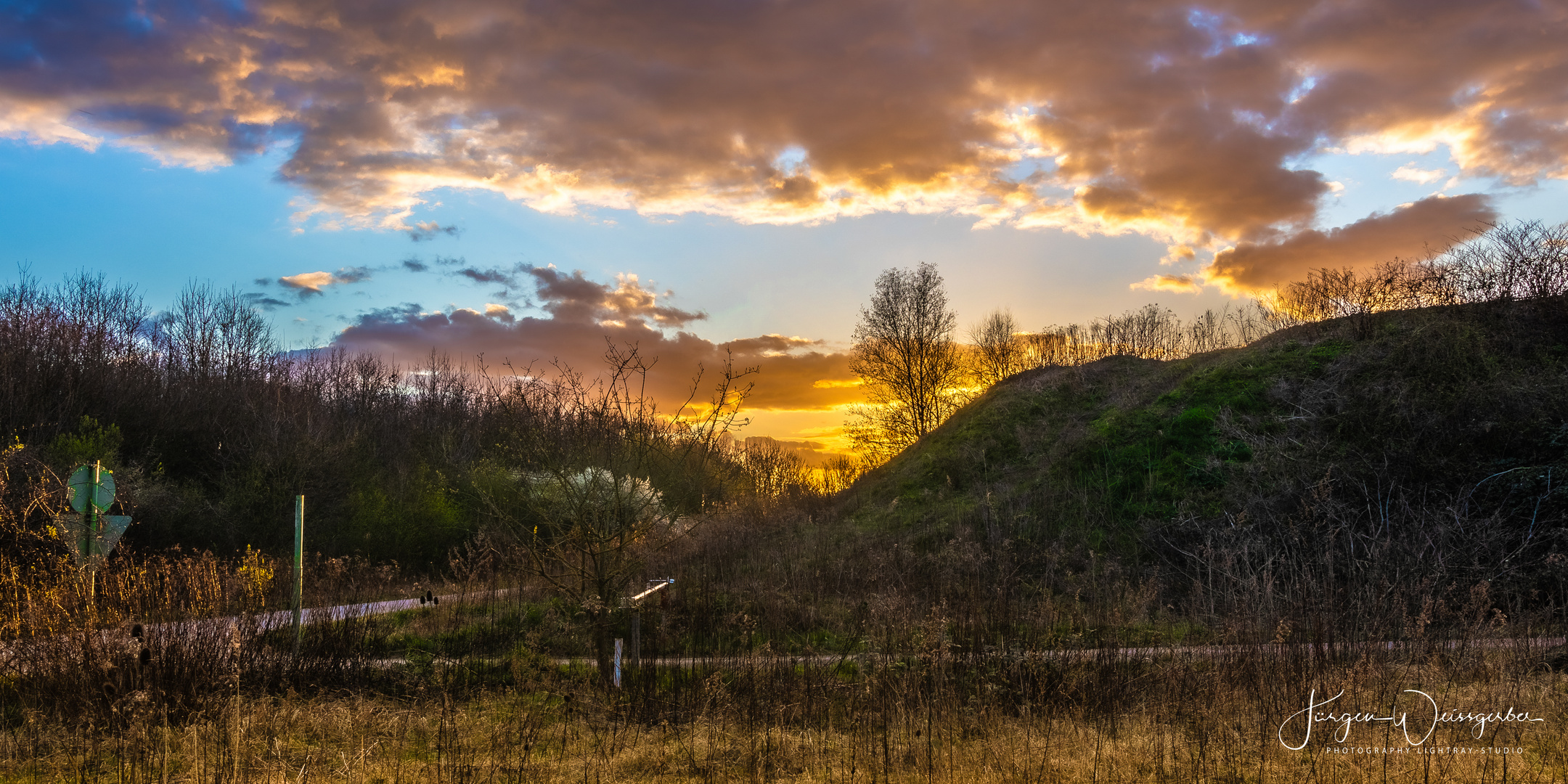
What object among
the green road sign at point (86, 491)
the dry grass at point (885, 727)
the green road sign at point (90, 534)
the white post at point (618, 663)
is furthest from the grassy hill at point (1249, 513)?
the green road sign at point (86, 491)

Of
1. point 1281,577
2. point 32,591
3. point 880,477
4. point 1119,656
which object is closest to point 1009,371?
point 880,477

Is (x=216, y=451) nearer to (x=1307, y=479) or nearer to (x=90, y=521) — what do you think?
(x=90, y=521)

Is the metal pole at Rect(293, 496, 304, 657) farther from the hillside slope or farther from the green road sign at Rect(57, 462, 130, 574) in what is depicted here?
the hillside slope

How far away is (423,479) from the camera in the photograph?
29.4 m

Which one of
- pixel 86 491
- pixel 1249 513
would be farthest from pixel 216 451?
pixel 1249 513

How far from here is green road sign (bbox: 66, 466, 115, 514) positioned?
12.0m

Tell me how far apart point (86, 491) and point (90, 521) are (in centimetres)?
43

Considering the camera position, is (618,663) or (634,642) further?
(634,642)

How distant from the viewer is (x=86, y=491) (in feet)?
39.6

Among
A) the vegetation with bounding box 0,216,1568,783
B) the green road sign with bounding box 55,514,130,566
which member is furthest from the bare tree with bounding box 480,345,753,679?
the green road sign with bounding box 55,514,130,566

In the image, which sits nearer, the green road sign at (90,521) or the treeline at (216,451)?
the green road sign at (90,521)

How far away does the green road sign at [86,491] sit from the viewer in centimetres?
1202

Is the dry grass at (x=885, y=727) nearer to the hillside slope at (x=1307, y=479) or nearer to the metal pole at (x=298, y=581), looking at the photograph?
the metal pole at (x=298, y=581)

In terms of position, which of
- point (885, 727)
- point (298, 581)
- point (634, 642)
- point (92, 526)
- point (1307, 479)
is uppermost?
point (92, 526)
